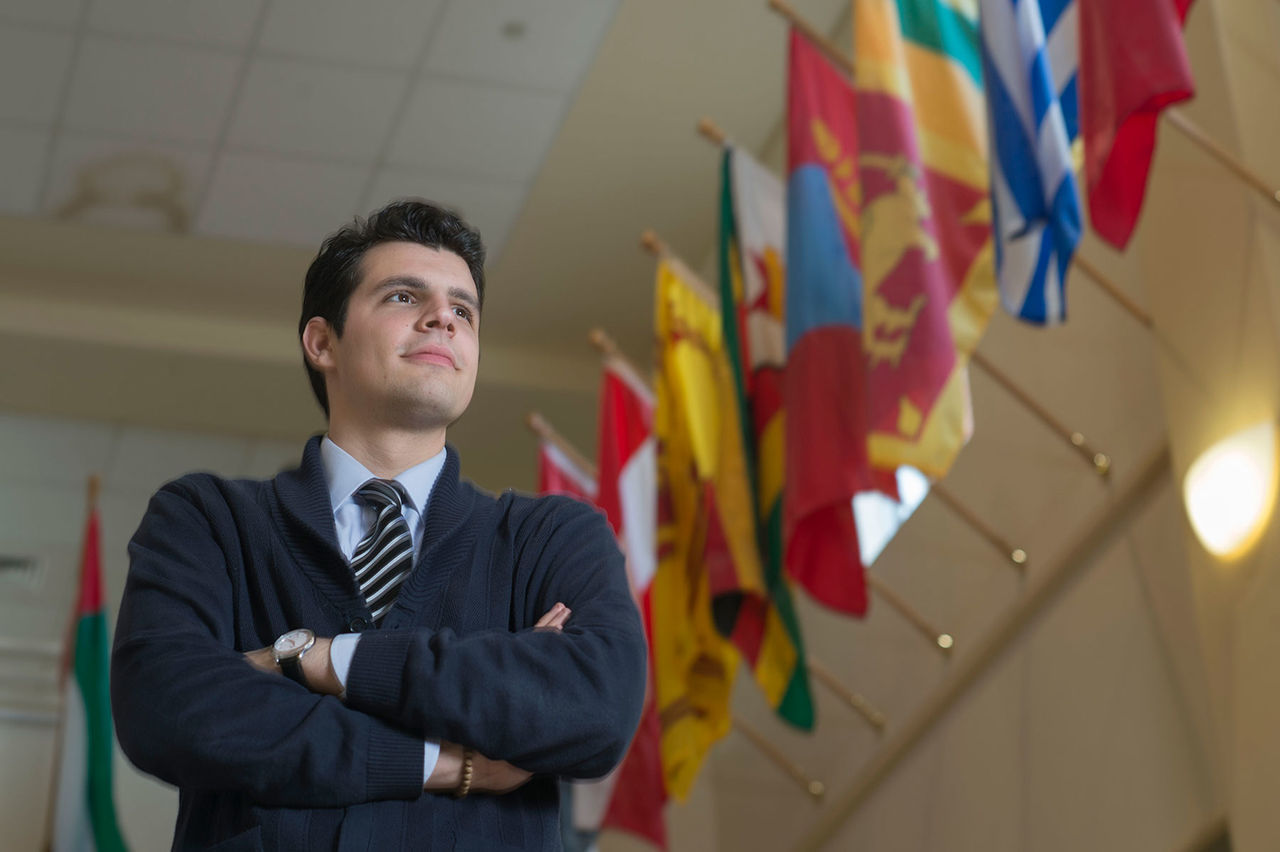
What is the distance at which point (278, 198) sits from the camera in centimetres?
746

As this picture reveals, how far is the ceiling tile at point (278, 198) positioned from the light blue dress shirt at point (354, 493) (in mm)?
5688

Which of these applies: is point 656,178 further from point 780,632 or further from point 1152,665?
point 1152,665

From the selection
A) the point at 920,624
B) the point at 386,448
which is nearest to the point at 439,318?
the point at 386,448

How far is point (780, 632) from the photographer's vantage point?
4715mm

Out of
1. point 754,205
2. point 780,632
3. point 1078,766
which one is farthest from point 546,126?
point 1078,766

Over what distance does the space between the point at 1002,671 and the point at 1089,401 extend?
868 millimetres

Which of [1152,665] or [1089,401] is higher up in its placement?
[1089,401]

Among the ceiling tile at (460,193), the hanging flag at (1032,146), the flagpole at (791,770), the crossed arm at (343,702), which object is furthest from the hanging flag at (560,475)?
the crossed arm at (343,702)

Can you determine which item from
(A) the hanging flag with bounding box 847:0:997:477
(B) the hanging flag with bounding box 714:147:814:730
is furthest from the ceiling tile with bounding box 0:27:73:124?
(A) the hanging flag with bounding box 847:0:997:477

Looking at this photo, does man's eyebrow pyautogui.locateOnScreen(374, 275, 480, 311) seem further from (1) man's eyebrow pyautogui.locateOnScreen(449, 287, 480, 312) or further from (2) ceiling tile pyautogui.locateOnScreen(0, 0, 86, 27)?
(2) ceiling tile pyautogui.locateOnScreen(0, 0, 86, 27)

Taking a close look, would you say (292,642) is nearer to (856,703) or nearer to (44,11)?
(856,703)

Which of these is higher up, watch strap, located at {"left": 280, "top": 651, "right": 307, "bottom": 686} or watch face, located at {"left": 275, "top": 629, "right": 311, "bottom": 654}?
watch face, located at {"left": 275, "top": 629, "right": 311, "bottom": 654}

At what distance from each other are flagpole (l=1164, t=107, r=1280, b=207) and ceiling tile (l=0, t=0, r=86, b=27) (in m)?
4.49

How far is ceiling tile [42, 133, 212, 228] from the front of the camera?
7.05 metres
